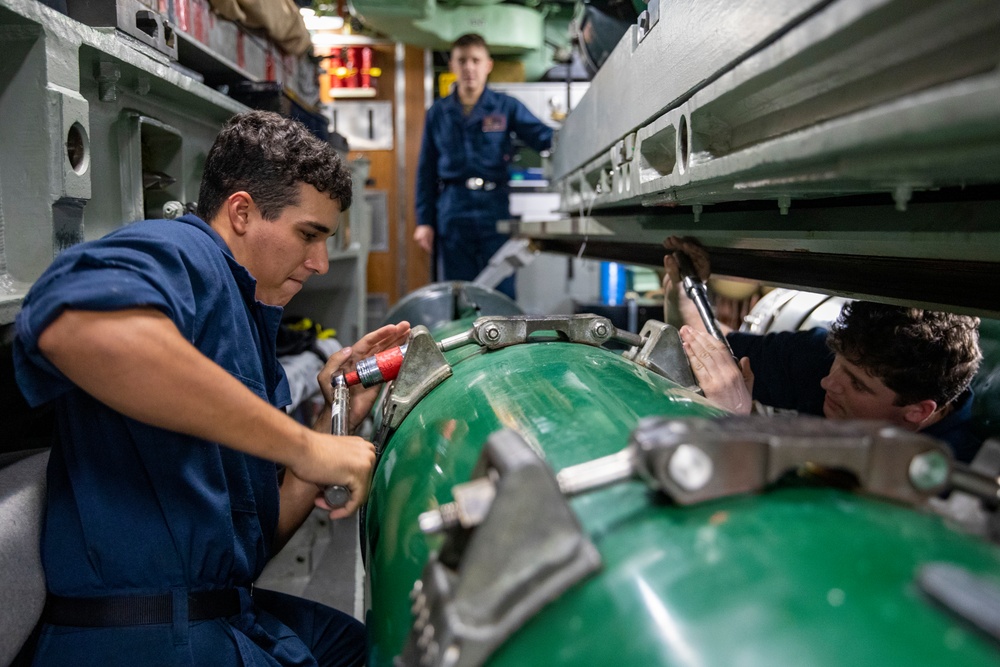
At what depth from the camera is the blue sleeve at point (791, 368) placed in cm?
215

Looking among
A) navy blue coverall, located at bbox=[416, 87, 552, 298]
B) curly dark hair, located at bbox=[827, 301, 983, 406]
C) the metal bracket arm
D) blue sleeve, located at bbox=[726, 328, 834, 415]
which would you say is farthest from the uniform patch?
the metal bracket arm

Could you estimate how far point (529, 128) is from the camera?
14.4 feet

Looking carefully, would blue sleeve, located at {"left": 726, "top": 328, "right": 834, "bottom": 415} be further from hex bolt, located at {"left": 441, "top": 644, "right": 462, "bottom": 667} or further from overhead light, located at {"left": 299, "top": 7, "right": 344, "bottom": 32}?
overhead light, located at {"left": 299, "top": 7, "right": 344, "bottom": 32}

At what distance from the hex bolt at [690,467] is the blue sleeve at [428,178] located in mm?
4262

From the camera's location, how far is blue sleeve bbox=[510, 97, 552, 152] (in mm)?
4281

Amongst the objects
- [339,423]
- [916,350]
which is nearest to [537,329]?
[339,423]

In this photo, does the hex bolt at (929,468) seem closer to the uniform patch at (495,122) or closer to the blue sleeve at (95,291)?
the blue sleeve at (95,291)

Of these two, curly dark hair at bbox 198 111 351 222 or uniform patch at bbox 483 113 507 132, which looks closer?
curly dark hair at bbox 198 111 351 222

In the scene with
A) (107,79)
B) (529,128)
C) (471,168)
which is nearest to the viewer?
(107,79)

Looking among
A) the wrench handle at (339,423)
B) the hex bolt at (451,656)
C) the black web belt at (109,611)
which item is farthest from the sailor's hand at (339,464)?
the hex bolt at (451,656)

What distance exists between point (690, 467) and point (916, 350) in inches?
52.4

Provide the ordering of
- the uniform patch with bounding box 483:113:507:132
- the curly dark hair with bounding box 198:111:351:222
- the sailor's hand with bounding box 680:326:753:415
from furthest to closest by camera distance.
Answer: the uniform patch with bounding box 483:113:507:132
the sailor's hand with bounding box 680:326:753:415
the curly dark hair with bounding box 198:111:351:222

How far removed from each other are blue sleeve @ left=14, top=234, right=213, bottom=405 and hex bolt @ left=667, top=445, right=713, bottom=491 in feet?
2.13

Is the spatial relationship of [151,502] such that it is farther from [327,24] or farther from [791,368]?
[327,24]
